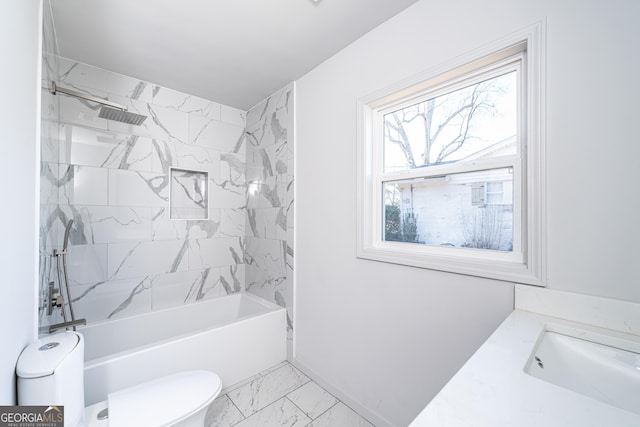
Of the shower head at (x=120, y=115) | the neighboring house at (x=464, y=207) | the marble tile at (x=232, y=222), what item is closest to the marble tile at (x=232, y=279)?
the marble tile at (x=232, y=222)

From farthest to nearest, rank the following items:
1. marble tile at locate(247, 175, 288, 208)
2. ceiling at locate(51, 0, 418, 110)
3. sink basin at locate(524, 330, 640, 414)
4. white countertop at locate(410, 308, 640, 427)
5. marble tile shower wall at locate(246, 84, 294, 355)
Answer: marble tile at locate(247, 175, 288, 208) → marble tile shower wall at locate(246, 84, 294, 355) → ceiling at locate(51, 0, 418, 110) → sink basin at locate(524, 330, 640, 414) → white countertop at locate(410, 308, 640, 427)

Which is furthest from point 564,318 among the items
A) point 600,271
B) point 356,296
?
point 356,296

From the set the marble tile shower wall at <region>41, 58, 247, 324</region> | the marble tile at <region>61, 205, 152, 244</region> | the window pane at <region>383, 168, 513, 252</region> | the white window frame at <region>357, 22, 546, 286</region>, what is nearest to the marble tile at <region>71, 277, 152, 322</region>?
the marble tile shower wall at <region>41, 58, 247, 324</region>

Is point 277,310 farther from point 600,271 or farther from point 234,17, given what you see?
point 234,17

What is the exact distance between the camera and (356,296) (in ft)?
5.99

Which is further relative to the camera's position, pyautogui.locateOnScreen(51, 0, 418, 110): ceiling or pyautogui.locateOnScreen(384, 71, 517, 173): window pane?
pyautogui.locateOnScreen(51, 0, 418, 110): ceiling

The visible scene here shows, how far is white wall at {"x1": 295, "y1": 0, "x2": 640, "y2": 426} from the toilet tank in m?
1.48

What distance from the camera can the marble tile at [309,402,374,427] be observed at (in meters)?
1.66

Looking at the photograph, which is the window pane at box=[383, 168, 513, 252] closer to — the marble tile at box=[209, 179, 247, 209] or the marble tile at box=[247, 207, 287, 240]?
the marble tile at box=[247, 207, 287, 240]

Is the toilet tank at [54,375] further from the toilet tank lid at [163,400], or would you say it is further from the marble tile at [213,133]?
the marble tile at [213,133]

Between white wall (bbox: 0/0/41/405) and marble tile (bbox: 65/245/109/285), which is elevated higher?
white wall (bbox: 0/0/41/405)

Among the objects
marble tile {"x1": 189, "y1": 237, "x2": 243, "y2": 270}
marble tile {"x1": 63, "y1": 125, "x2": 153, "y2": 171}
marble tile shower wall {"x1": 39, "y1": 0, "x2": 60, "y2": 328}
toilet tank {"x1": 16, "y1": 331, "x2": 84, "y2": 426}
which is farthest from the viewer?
marble tile {"x1": 189, "y1": 237, "x2": 243, "y2": 270}

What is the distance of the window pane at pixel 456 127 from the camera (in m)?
1.32

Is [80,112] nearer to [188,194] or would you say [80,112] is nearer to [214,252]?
[188,194]
